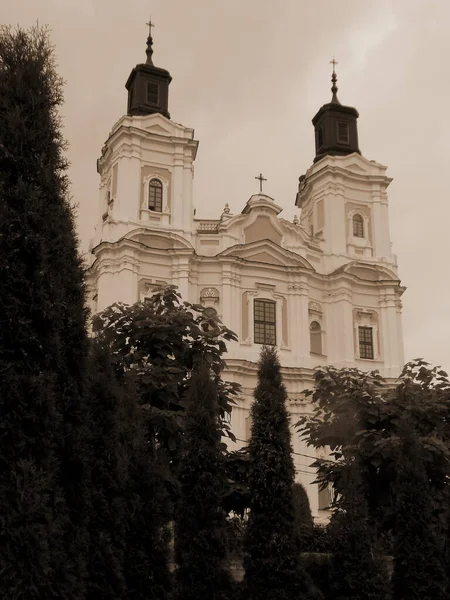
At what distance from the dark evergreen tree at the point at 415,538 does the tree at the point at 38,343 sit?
19.0ft

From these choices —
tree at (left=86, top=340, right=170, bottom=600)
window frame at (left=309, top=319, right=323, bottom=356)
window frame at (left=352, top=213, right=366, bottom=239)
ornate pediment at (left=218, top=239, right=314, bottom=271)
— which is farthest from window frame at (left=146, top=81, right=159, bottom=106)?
tree at (left=86, top=340, right=170, bottom=600)

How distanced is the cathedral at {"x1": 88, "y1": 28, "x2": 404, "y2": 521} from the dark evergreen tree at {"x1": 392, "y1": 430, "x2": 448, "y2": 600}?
585 inches

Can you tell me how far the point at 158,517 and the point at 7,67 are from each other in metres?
5.62

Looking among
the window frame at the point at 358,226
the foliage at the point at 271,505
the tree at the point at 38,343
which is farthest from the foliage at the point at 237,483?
the window frame at the point at 358,226

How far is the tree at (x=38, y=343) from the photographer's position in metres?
7.18

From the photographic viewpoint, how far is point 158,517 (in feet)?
33.6

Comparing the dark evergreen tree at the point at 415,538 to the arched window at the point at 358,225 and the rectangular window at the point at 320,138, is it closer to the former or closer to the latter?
the arched window at the point at 358,225

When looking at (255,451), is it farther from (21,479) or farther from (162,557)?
(21,479)

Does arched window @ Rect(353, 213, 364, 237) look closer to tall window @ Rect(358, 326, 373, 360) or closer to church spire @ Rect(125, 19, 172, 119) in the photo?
tall window @ Rect(358, 326, 373, 360)

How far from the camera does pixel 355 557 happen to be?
11.6m

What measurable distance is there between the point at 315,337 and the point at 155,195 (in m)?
8.22

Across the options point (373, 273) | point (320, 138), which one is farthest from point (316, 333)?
point (320, 138)

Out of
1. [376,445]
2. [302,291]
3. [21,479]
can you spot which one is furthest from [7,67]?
[302,291]

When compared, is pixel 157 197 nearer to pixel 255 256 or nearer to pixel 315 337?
pixel 255 256
